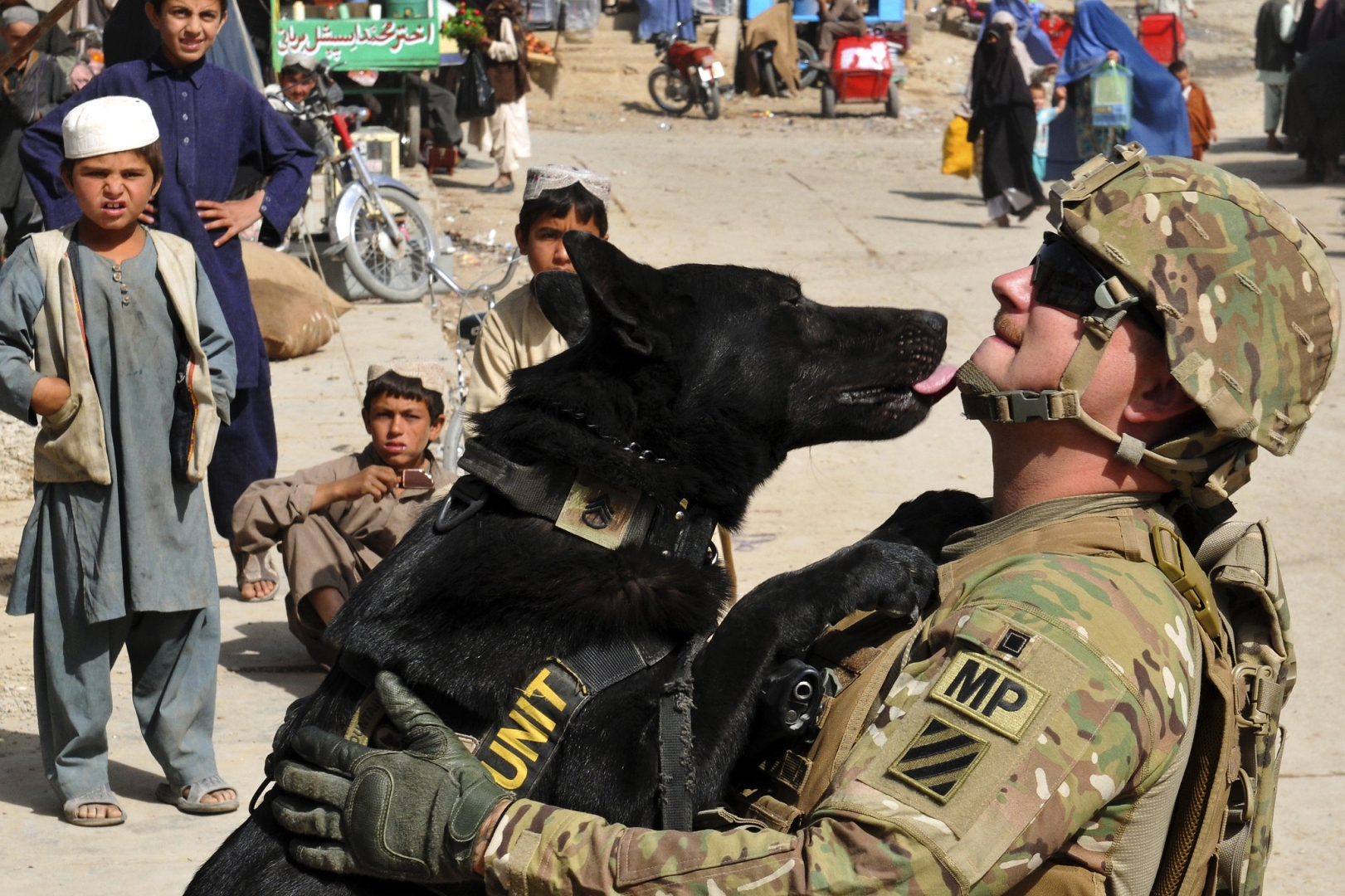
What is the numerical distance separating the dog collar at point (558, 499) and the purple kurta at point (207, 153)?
3.31m

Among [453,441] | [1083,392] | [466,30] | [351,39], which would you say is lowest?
[453,441]

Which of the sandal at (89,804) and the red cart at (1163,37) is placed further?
the red cart at (1163,37)

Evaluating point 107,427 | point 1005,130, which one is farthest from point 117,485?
point 1005,130

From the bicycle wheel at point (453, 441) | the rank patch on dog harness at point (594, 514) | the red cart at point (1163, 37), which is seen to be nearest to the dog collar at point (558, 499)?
the rank patch on dog harness at point (594, 514)

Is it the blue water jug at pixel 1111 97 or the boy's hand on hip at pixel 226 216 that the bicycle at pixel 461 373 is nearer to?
the boy's hand on hip at pixel 226 216

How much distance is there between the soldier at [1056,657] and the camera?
175 cm

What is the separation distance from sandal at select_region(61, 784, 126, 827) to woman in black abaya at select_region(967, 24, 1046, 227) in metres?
12.5

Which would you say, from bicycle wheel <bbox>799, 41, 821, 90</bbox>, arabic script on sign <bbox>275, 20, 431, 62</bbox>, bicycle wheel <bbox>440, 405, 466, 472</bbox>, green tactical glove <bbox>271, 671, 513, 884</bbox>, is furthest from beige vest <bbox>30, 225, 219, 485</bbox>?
bicycle wheel <bbox>799, 41, 821, 90</bbox>

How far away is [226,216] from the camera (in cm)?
554

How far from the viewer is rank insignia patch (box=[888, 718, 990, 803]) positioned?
1733mm

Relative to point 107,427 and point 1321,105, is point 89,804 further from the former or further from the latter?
point 1321,105

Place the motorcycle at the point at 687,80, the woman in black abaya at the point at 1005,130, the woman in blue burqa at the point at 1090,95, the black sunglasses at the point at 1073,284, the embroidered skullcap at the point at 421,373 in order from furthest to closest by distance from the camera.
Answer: the motorcycle at the point at 687,80 → the woman in blue burqa at the point at 1090,95 → the woman in black abaya at the point at 1005,130 → the embroidered skullcap at the point at 421,373 → the black sunglasses at the point at 1073,284

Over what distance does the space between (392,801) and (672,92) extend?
23.3 metres

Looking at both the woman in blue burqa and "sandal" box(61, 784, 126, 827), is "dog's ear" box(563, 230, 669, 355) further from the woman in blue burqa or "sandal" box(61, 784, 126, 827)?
the woman in blue burqa
